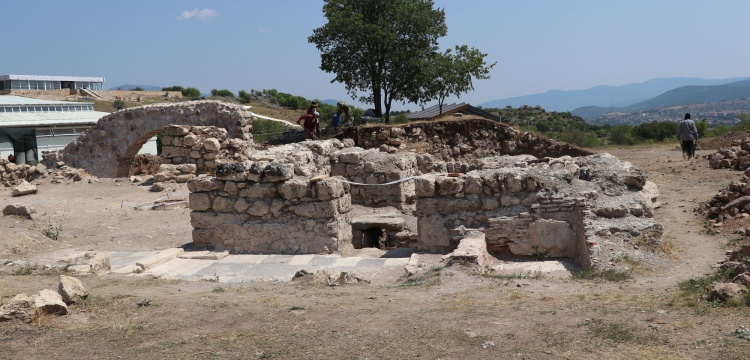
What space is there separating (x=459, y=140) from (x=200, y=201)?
38.6 ft

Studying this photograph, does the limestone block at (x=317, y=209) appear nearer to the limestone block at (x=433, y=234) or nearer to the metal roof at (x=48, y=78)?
the limestone block at (x=433, y=234)

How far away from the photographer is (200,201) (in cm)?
973

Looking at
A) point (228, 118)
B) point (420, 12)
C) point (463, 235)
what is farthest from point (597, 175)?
point (420, 12)

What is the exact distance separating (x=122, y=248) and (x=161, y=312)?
497 cm

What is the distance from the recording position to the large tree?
1027 inches

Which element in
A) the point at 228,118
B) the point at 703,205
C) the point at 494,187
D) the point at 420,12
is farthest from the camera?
the point at 420,12

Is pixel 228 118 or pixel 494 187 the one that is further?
pixel 228 118

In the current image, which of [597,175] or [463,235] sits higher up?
[597,175]

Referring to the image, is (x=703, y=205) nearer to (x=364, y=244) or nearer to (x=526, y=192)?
(x=526, y=192)

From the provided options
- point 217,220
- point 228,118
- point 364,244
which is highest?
point 228,118

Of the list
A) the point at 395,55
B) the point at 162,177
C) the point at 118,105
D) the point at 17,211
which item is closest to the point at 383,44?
the point at 395,55

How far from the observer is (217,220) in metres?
9.68

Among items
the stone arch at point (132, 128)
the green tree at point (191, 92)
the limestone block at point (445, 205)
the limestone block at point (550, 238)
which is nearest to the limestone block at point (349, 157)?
the limestone block at point (445, 205)

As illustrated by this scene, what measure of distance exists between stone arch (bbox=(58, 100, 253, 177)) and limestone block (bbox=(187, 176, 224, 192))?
32.6ft
